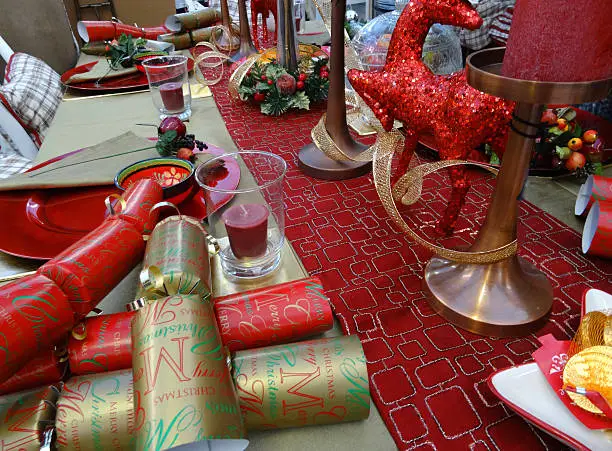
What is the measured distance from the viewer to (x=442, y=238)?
57 centimetres

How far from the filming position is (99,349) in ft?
1.16

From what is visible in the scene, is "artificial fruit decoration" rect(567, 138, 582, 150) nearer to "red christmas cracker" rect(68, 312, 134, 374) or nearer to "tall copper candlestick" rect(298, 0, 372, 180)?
"tall copper candlestick" rect(298, 0, 372, 180)

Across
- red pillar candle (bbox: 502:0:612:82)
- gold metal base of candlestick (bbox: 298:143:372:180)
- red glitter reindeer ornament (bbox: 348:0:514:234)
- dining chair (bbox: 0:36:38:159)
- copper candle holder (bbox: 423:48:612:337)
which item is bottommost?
dining chair (bbox: 0:36:38:159)

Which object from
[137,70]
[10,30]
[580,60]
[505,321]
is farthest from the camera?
[10,30]

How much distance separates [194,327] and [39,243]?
32cm

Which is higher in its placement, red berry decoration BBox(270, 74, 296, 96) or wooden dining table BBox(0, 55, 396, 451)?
red berry decoration BBox(270, 74, 296, 96)

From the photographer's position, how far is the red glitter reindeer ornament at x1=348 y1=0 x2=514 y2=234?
1.52ft

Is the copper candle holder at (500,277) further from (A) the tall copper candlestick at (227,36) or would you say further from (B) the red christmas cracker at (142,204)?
(A) the tall copper candlestick at (227,36)

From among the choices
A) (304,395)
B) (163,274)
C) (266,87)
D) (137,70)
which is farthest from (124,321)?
(137,70)

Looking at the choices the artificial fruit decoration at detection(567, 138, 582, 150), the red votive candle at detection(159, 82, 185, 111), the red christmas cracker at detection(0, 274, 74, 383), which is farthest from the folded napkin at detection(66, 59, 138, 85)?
the artificial fruit decoration at detection(567, 138, 582, 150)

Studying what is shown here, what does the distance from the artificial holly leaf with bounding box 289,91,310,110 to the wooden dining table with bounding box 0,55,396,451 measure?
0.16 meters

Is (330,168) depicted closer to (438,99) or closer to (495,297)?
(438,99)

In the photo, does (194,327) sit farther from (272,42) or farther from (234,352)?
(272,42)

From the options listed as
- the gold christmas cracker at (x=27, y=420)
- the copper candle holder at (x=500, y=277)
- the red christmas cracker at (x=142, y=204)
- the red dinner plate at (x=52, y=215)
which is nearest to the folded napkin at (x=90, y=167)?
the red dinner plate at (x=52, y=215)
